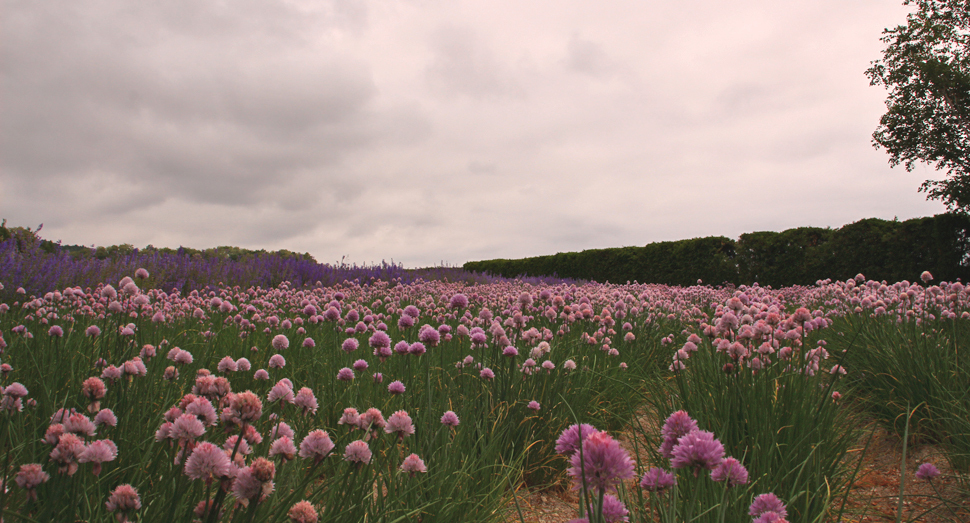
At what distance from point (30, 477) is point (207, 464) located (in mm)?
668

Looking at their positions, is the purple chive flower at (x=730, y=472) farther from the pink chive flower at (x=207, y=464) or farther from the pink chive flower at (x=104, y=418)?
the pink chive flower at (x=104, y=418)

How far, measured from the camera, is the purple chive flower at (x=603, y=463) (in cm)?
116

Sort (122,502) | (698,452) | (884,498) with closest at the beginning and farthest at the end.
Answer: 1. (698,452)
2. (122,502)
3. (884,498)

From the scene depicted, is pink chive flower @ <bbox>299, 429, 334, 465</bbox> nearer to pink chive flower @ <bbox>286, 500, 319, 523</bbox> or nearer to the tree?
pink chive flower @ <bbox>286, 500, 319, 523</bbox>

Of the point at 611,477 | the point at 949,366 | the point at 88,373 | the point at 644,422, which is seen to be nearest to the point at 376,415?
the point at 611,477

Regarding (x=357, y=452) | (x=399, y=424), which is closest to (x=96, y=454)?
(x=357, y=452)

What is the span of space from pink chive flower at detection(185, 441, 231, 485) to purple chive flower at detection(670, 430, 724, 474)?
1.25 meters

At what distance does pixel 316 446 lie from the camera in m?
1.65

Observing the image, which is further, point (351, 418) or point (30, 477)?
point (351, 418)

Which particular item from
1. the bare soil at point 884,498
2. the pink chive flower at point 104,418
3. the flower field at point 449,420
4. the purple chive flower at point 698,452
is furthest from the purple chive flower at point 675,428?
the pink chive flower at point 104,418

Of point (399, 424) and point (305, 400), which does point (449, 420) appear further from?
point (305, 400)

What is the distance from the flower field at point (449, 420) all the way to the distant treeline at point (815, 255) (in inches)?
430

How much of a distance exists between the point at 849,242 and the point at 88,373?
1893 cm

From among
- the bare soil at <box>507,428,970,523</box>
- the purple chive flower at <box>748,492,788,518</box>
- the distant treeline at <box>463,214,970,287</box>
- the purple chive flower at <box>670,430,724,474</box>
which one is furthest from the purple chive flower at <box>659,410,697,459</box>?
the distant treeline at <box>463,214,970,287</box>
